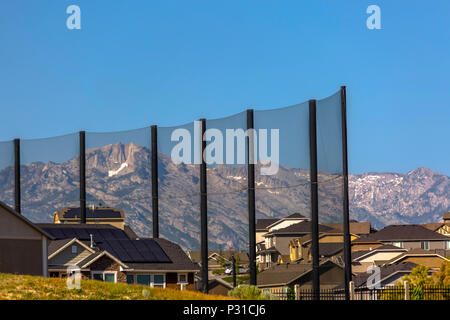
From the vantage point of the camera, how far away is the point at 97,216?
412ft

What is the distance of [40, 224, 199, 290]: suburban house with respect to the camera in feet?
177

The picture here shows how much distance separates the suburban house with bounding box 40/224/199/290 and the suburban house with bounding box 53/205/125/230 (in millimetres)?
52534

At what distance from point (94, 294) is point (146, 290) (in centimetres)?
193

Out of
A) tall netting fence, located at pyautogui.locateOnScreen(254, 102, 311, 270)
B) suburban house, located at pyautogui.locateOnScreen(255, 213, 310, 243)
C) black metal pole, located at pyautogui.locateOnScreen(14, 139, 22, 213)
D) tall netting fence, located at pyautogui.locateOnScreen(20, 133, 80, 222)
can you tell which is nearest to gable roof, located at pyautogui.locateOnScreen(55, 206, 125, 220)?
suburban house, located at pyautogui.locateOnScreen(255, 213, 310, 243)

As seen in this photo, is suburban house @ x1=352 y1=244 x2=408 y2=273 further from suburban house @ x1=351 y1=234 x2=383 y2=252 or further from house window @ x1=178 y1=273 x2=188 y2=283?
house window @ x1=178 y1=273 x2=188 y2=283

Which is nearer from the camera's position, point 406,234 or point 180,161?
point 180,161

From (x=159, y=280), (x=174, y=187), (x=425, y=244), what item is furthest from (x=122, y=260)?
(x=425, y=244)

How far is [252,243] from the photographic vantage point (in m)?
46.5

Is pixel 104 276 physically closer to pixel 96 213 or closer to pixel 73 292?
pixel 73 292

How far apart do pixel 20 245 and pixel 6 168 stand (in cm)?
1950

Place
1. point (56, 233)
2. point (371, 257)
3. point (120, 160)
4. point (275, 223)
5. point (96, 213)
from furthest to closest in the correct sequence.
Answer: point (275, 223), point (96, 213), point (371, 257), point (120, 160), point (56, 233)
